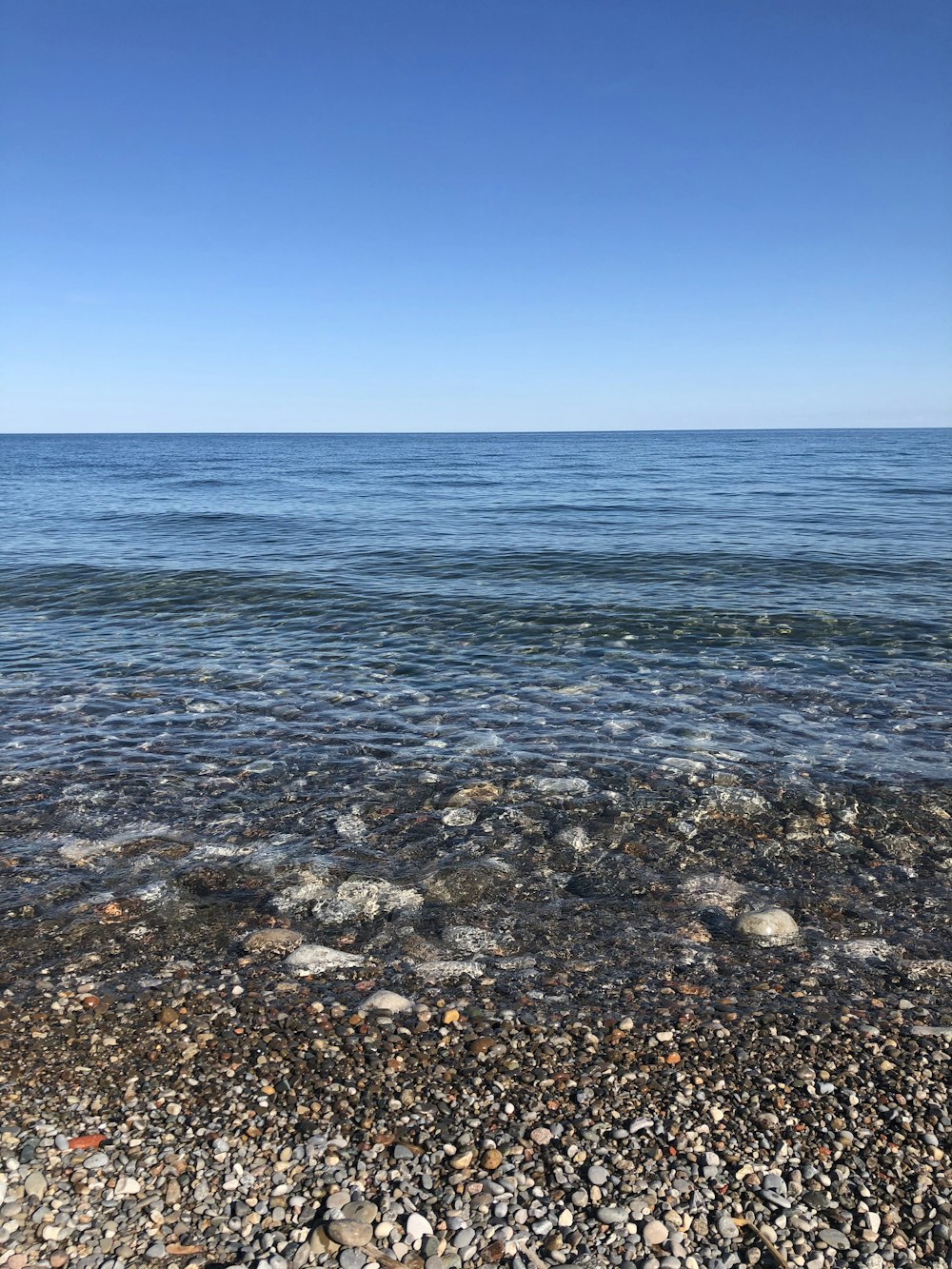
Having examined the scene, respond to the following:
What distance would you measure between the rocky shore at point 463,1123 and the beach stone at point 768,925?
62cm

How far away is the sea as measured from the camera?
21.9 feet

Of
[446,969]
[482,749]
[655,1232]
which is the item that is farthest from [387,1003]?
[482,749]

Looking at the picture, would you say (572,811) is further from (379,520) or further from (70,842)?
(379,520)

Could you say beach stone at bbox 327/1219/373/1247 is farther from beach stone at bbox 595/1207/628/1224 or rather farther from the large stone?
the large stone

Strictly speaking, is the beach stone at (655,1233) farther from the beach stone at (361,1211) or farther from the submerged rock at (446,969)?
the submerged rock at (446,969)

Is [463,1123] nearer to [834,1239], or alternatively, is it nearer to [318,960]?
[834,1239]

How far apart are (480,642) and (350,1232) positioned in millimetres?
11983

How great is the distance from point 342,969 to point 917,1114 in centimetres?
368

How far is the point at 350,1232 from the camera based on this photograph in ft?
11.9

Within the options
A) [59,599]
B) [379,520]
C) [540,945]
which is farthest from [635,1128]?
[379,520]

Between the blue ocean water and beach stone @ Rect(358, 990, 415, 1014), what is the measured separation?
4.15 m

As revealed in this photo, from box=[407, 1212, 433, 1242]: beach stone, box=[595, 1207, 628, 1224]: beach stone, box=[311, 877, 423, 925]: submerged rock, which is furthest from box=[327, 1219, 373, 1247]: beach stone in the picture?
box=[311, 877, 423, 925]: submerged rock

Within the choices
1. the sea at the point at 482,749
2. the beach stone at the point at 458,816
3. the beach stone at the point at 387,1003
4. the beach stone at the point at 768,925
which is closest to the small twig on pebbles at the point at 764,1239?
the sea at the point at 482,749

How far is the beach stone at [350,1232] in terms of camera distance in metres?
3.60
